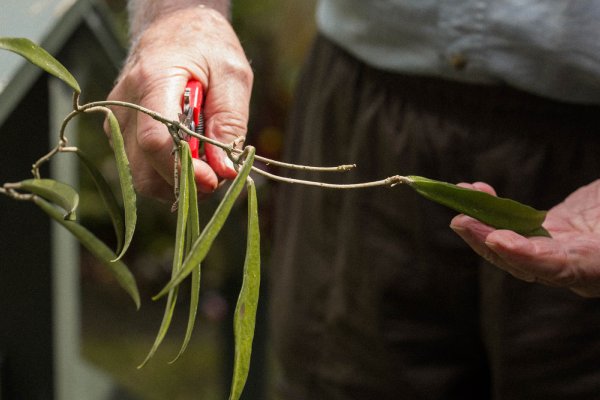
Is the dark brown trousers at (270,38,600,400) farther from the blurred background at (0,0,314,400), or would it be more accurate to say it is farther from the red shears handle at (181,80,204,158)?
the blurred background at (0,0,314,400)

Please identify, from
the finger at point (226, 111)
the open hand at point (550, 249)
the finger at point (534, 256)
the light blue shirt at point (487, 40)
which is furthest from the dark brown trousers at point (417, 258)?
the finger at point (226, 111)

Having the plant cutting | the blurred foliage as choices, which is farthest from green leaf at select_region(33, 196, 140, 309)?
the blurred foliage

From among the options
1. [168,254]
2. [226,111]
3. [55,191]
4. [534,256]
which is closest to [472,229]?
[534,256]

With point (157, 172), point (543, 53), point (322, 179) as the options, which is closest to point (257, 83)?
point (322, 179)

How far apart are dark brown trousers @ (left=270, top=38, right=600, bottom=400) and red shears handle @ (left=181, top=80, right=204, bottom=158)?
47 centimetres

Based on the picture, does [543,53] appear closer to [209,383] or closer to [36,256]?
[36,256]

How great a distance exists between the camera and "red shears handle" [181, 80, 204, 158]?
71 cm

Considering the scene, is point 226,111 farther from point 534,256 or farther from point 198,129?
point 534,256

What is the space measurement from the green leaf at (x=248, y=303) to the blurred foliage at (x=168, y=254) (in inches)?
62.6

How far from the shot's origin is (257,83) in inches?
95.5

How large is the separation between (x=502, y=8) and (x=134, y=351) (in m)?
1.69

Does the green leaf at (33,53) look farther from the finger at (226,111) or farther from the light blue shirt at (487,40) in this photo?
the light blue shirt at (487,40)

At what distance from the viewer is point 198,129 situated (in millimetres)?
725

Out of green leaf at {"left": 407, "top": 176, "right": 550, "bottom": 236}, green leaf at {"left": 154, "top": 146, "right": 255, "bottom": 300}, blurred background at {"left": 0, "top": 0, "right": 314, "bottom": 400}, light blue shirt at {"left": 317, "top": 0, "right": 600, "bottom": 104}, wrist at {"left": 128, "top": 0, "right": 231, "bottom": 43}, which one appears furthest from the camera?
blurred background at {"left": 0, "top": 0, "right": 314, "bottom": 400}
